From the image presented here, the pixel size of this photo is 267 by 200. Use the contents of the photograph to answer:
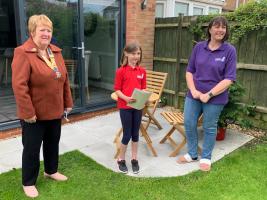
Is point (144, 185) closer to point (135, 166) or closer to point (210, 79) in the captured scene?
point (135, 166)

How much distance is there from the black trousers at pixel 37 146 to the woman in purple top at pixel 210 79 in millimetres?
1600

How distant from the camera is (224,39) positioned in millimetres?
3154

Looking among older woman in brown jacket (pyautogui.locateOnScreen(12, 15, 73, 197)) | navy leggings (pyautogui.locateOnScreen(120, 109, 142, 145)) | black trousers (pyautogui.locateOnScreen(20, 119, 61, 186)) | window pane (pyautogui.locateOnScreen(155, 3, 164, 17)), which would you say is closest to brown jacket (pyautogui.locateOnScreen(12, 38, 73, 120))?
older woman in brown jacket (pyautogui.locateOnScreen(12, 15, 73, 197))

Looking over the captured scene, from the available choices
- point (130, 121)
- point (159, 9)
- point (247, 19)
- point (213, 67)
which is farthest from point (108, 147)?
point (159, 9)

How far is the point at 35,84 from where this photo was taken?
2518 mm

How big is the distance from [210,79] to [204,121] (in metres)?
0.52

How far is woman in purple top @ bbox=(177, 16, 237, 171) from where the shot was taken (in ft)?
10.3

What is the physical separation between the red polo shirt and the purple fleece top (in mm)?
714

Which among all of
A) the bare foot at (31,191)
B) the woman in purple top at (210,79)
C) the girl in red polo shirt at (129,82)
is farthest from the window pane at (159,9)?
the bare foot at (31,191)

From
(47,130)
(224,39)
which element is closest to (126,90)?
(47,130)

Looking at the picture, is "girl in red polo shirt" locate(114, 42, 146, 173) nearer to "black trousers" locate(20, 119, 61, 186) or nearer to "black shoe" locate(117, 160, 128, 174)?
"black shoe" locate(117, 160, 128, 174)

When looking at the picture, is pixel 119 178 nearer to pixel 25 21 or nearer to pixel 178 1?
pixel 25 21

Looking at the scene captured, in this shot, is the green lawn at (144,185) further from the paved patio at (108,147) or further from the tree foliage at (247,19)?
the tree foliage at (247,19)

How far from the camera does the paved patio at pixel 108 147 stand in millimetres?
3483
